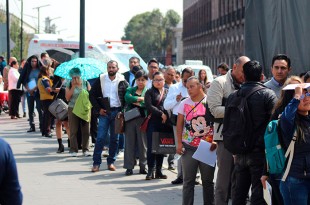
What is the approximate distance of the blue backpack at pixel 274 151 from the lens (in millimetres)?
6688

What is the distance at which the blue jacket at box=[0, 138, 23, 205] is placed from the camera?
452 cm

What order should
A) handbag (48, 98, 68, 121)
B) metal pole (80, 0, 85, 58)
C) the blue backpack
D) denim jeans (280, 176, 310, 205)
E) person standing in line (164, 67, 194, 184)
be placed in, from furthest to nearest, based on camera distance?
metal pole (80, 0, 85, 58) < handbag (48, 98, 68, 121) < person standing in line (164, 67, 194, 184) < the blue backpack < denim jeans (280, 176, 310, 205)

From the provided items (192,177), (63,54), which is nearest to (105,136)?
(192,177)

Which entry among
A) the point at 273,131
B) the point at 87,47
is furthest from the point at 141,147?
the point at 87,47

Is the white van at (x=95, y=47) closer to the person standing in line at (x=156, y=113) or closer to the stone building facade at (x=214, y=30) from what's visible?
the person standing in line at (x=156, y=113)

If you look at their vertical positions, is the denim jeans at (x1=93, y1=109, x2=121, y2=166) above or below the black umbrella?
below

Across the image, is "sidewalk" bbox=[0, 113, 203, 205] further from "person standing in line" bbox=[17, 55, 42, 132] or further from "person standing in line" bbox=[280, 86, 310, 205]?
"person standing in line" bbox=[280, 86, 310, 205]

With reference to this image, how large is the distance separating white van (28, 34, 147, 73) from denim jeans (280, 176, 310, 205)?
1862 centimetres

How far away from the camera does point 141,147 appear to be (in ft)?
41.7

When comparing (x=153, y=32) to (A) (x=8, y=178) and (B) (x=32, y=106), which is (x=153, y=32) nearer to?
(B) (x=32, y=106)

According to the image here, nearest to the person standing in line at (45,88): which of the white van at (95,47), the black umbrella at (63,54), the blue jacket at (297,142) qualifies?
the white van at (95,47)

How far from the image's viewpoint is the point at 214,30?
78.1 meters

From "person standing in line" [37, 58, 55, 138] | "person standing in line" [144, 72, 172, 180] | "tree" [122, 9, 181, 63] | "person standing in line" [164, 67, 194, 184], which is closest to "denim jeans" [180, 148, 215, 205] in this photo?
"person standing in line" [164, 67, 194, 184]

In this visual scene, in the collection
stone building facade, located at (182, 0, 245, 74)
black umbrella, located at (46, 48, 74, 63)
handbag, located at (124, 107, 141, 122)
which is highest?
stone building facade, located at (182, 0, 245, 74)
